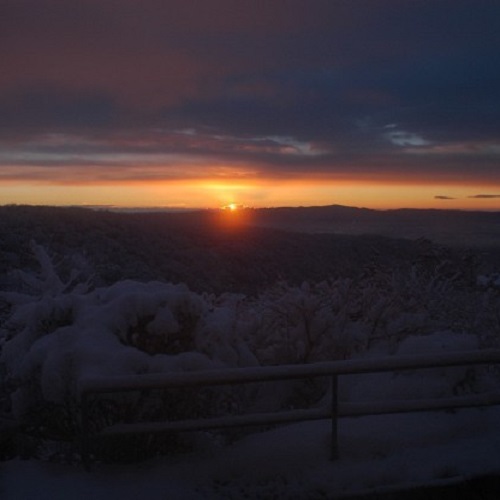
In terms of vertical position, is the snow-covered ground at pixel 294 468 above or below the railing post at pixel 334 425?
below

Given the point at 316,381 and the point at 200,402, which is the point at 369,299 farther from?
the point at 200,402

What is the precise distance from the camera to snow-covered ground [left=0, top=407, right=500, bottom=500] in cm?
532

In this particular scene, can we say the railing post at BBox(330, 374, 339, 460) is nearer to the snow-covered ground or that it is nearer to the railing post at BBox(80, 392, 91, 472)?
the snow-covered ground

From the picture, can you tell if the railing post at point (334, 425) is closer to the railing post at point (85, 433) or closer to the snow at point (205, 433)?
the snow at point (205, 433)

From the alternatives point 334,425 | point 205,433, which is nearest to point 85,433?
point 205,433

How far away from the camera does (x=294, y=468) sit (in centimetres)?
566

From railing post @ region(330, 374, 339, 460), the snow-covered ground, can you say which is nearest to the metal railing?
railing post @ region(330, 374, 339, 460)

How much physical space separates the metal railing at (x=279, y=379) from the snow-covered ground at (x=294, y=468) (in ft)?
0.85

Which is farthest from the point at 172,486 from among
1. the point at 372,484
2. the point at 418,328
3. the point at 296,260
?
the point at 296,260

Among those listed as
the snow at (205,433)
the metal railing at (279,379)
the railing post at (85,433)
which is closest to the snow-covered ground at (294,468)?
the snow at (205,433)

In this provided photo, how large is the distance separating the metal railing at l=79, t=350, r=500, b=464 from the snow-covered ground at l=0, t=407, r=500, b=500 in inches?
10.2

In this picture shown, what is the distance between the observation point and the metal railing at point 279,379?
534 centimetres

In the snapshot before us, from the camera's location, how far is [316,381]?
29.5 feet

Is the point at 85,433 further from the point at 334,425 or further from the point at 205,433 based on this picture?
the point at 334,425
